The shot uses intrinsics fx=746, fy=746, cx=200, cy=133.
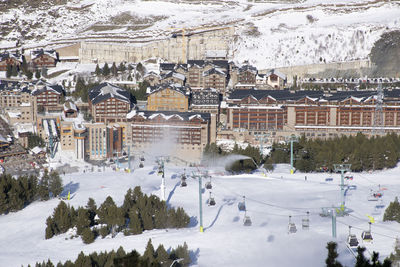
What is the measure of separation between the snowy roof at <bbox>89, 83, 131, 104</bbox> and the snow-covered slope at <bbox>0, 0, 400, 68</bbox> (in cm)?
2845

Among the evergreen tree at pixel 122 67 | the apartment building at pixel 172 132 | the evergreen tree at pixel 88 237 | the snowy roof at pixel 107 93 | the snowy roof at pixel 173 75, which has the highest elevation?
the evergreen tree at pixel 122 67

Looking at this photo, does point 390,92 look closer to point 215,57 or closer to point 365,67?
point 365,67

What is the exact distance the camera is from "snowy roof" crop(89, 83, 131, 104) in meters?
100

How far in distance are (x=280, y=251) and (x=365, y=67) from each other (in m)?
83.2

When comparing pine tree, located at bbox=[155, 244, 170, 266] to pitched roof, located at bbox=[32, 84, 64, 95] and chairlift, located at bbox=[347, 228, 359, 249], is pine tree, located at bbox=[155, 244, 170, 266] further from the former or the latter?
pitched roof, located at bbox=[32, 84, 64, 95]

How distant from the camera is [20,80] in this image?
11650cm

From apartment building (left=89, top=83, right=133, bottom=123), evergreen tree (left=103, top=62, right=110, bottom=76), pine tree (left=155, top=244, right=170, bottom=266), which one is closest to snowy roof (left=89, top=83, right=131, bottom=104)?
apartment building (left=89, top=83, right=133, bottom=123)

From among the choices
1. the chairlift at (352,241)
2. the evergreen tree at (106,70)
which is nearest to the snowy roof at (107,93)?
the evergreen tree at (106,70)

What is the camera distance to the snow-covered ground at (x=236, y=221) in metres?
46.3

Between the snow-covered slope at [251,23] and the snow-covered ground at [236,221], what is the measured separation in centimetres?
5956

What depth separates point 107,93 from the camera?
10125 cm

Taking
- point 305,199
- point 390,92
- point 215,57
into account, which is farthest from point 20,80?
point 305,199

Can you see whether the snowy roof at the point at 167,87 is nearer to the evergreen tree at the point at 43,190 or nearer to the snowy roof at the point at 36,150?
the snowy roof at the point at 36,150

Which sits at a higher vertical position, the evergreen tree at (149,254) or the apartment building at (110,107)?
the apartment building at (110,107)
